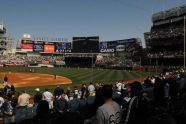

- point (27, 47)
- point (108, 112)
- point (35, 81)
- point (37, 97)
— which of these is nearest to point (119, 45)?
point (27, 47)

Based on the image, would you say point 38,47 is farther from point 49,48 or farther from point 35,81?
point 35,81

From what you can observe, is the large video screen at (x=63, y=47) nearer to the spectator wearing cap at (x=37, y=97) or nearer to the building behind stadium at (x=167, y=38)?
the building behind stadium at (x=167, y=38)

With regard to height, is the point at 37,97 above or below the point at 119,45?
below

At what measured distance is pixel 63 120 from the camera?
252 inches

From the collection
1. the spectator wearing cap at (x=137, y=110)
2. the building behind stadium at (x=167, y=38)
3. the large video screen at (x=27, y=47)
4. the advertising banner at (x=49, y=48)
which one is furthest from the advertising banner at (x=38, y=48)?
the spectator wearing cap at (x=137, y=110)

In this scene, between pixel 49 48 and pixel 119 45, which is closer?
pixel 119 45

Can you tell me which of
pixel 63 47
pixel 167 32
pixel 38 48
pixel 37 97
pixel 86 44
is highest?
pixel 167 32

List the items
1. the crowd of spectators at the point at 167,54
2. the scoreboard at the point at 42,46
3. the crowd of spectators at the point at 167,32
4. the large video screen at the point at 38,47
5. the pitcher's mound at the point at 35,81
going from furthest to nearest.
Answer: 1. the large video screen at the point at 38,47
2. the scoreboard at the point at 42,46
3. the crowd of spectators at the point at 167,32
4. the crowd of spectators at the point at 167,54
5. the pitcher's mound at the point at 35,81

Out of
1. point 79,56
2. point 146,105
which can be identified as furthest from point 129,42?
point 146,105

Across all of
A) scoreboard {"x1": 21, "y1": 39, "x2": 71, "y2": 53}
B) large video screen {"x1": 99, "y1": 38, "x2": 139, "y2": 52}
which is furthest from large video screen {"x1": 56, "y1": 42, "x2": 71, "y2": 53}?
large video screen {"x1": 99, "y1": 38, "x2": 139, "y2": 52}

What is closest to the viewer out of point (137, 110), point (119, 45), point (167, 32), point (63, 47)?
point (137, 110)

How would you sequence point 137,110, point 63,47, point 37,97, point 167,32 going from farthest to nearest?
point 63,47 → point 167,32 → point 37,97 → point 137,110

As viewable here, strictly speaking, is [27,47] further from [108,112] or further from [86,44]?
[108,112]

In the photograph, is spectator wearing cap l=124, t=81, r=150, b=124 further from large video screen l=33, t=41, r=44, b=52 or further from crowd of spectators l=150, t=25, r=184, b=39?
large video screen l=33, t=41, r=44, b=52
